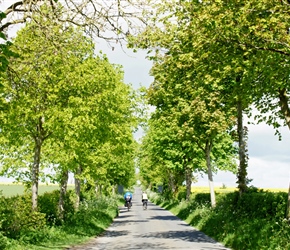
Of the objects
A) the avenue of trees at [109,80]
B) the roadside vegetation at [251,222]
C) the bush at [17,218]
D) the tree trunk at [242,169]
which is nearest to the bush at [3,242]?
the bush at [17,218]

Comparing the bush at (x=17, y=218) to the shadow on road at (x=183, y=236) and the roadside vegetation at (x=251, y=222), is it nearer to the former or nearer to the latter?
the shadow on road at (x=183, y=236)

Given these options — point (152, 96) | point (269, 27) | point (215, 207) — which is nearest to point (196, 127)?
point (215, 207)

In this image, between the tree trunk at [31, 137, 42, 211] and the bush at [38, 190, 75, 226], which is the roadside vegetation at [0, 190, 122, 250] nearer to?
the bush at [38, 190, 75, 226]

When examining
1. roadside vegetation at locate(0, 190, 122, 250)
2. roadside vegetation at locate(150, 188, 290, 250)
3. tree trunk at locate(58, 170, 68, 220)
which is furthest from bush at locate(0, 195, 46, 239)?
roadside vegetation at locate(150, 188, 290, 250)

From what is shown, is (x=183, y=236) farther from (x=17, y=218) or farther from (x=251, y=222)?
(x=17, y=218)

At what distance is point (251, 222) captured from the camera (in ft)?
58.3

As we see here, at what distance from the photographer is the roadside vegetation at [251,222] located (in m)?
14.6

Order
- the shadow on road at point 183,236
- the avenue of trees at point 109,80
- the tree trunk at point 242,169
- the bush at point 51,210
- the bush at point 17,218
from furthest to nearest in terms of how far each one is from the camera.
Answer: the tree trunk at point 242,169 → the bush at point 51,210 → the shadow on road at point 183,236 → the bush at point 17,218 → the avenue of trees at point 109,80

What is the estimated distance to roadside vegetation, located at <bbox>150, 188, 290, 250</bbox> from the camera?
14602 mm

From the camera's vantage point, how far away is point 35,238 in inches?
678

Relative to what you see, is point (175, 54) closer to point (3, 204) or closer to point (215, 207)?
point (3, 204)

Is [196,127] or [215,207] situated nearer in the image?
[215,207]

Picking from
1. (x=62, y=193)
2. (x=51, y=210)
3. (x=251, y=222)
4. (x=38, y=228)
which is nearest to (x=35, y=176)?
(x=38, y=228)

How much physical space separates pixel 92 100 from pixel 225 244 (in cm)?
894
